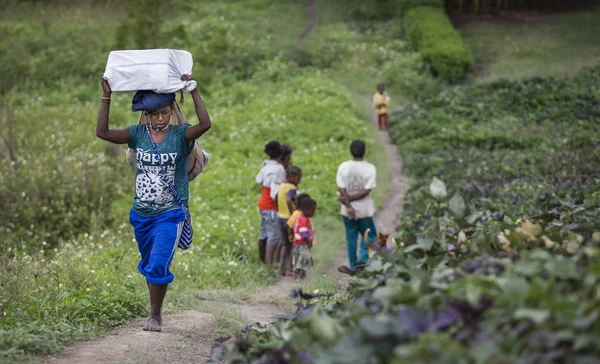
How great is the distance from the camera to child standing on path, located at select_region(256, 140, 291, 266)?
372 inches

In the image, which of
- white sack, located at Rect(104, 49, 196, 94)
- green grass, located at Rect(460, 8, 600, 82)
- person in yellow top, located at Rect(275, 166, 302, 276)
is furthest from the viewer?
green grass, located at Rect(460, 8, 600, 82)

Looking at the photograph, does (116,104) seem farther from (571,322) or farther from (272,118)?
(571,322)

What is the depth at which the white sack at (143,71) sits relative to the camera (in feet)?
17.9

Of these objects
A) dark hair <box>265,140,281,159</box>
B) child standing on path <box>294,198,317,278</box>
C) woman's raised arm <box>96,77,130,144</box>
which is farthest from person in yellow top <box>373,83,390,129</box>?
woman's raised arm <box>96,77,130,144</box>

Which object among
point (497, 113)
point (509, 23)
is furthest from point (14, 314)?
point (509, 23)

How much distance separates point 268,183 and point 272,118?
780 cm

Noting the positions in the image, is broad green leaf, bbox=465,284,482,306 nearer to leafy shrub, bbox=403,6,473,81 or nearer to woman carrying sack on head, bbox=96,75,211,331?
woman carrying sack on head, bbox=96,75,211,331

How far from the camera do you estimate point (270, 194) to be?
31.3 ft

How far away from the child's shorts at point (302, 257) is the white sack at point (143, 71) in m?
3.86

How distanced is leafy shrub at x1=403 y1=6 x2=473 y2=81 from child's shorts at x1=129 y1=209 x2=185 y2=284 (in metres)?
16.9

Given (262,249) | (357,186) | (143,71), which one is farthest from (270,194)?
(143,71)

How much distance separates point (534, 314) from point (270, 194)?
6.99 m

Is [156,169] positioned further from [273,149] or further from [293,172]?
[273,149]

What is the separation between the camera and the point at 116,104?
19656mm
